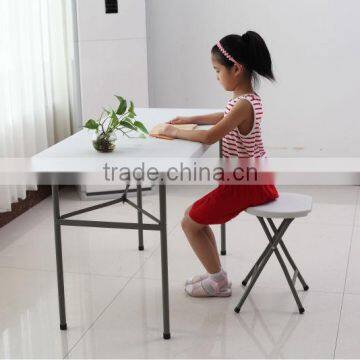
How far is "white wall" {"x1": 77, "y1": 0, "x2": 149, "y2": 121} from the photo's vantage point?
188 inches

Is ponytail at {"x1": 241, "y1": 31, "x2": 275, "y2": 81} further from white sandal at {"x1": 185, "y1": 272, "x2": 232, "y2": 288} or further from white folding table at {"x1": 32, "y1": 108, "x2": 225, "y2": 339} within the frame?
white sandal at {"x1": 185, "y1": 272, "x2": 232, "y2": 288}

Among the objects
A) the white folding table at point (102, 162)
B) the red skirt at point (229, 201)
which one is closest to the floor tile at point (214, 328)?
the white folding table at point (102, 162)

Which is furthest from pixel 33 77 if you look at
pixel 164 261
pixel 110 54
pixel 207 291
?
pixel 164 261

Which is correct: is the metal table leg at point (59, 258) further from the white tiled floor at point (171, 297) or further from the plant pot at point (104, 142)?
the plant pot at point (104, 142)

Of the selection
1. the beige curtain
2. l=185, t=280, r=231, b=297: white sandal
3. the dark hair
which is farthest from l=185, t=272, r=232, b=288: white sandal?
the beige curtain

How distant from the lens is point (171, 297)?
354 centimetres

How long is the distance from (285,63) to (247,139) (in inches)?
77.7

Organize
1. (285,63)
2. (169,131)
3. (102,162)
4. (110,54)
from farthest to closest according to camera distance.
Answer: (285,63), (110,54), (169,131), (102,162)

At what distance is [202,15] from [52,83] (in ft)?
3.63

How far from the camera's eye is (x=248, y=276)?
11.8ft

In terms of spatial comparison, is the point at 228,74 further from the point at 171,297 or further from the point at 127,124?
the point at 171,297

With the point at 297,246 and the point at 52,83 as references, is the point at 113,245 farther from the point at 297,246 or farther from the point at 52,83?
the point at 52,83

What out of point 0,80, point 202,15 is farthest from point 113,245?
point 202,15

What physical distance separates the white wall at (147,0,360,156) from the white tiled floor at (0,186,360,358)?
711 millimetres
